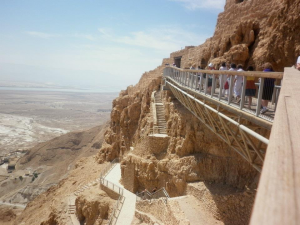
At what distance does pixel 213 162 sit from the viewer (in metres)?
11.6

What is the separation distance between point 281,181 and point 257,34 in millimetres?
14202

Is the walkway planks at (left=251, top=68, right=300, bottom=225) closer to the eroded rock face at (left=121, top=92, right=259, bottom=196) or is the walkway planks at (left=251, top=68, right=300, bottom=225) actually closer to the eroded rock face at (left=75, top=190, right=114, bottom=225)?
the eroded rock face at (left=121, top=92, right=259, bottom=196)

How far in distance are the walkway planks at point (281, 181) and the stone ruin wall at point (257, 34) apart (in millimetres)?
10768

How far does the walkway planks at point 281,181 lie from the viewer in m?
0.83

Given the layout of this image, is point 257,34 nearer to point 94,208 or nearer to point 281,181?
point 281,181

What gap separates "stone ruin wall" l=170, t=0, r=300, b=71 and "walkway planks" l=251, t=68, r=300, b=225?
10768 millimetres

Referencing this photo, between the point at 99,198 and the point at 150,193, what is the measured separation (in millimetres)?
A: 3770

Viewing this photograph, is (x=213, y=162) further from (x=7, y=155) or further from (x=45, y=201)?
(x=7, y=155)

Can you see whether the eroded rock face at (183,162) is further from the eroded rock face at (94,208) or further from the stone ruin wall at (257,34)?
the stone ruin wall at (257,34)

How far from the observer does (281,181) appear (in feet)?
3.40

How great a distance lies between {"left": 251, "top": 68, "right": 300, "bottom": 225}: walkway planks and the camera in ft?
2.71

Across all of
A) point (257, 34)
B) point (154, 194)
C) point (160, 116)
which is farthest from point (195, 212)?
point (257, 34)

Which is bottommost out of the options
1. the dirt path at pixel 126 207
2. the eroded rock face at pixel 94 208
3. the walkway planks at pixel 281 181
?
the eroded rock face at pixel 94 208

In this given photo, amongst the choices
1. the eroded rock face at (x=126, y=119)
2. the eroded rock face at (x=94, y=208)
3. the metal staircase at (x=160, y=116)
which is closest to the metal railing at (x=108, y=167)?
the eroded rock face at (x=126, y=119)
